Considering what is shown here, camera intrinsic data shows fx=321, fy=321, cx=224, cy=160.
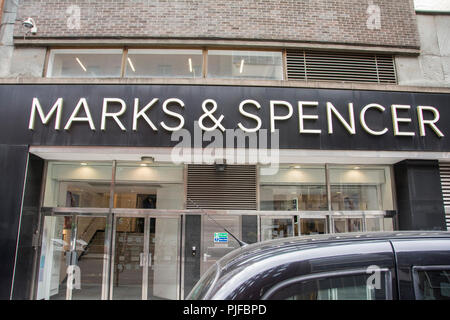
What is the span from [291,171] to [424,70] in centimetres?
461

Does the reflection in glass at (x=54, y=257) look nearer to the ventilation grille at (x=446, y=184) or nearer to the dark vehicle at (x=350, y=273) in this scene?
the dark vehicle at (x=350, y=273)

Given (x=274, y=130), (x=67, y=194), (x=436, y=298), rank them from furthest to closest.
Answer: (x=67, y=194)
(x=274, y=130)
(x=436, y=298)

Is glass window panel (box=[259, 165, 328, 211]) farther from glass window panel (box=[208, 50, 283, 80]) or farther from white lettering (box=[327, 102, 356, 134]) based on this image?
glass window panel (box=[208, 50, 283, 80])

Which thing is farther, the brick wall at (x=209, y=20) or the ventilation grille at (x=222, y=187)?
the brick wall at (x=209, y=20)

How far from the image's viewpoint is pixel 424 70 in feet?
28.9

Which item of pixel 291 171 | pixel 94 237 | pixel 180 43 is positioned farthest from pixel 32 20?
pixel 291 171

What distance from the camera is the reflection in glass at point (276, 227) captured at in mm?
8250

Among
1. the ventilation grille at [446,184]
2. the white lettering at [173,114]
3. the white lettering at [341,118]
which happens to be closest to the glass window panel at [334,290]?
the white lettering at [173,114]

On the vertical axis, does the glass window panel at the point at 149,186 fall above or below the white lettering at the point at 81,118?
below

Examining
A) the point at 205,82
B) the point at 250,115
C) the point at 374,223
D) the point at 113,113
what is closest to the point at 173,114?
the point at 205,82

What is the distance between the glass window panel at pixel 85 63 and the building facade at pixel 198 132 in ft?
0.13

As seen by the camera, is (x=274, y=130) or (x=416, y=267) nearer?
(x=416, y=267)

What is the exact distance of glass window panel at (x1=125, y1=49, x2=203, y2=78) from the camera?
337 inches

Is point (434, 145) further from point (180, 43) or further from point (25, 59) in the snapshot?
point (25, 59)
